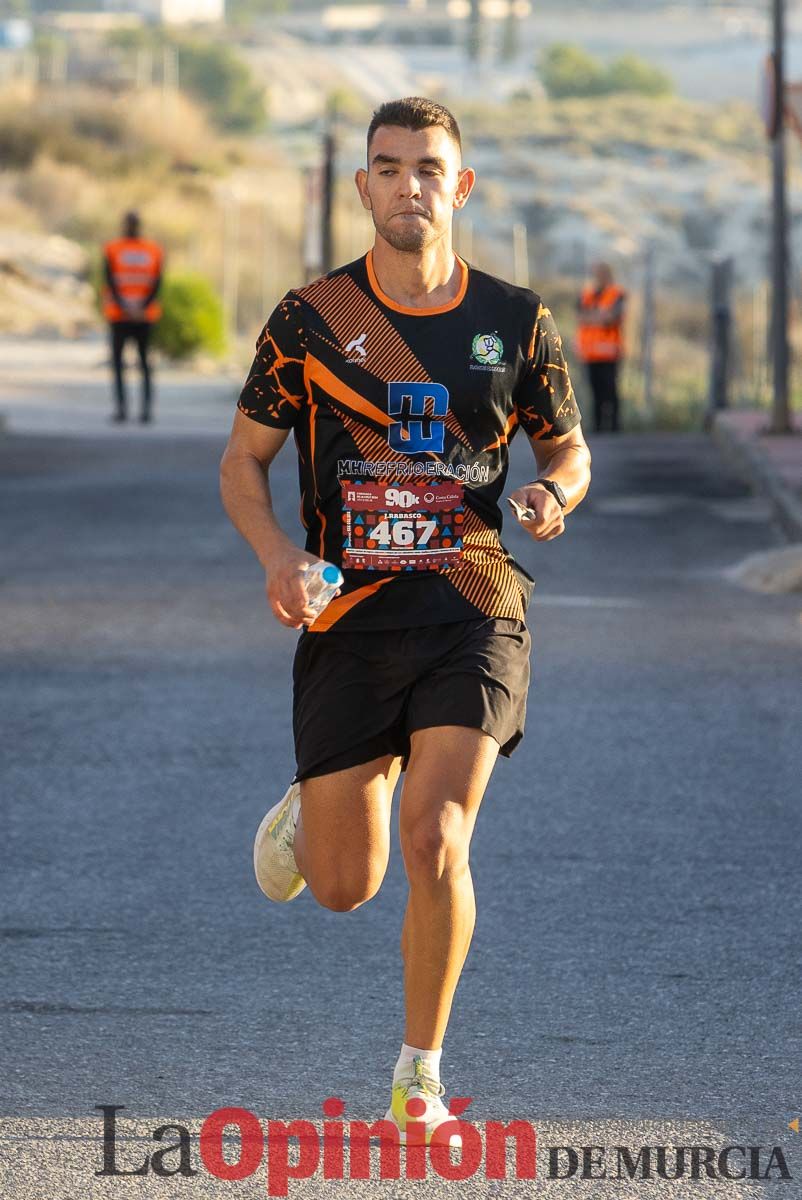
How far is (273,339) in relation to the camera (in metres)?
4.54

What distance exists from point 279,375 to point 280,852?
103 centimetres

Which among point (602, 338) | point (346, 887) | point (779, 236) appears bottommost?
point (346, 887)

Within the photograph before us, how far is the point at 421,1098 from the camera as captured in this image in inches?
A: 168

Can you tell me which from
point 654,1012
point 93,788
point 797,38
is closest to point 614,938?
point 654,1012

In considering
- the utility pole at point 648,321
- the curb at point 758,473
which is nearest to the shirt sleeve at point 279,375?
the curb at point 758,473

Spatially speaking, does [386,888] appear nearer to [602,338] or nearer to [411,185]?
[411,185]

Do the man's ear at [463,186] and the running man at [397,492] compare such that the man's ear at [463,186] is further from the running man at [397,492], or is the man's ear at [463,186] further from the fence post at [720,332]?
the fence post at [720,332]

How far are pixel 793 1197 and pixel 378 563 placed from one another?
143 centimetres

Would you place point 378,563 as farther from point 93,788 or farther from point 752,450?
point 752,450

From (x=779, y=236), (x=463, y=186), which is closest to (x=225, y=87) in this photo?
(x=779, y=236)

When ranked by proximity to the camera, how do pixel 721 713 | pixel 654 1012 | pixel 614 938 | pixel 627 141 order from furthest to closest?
pixel 627 141, pixel 721 713, pixel 614 938, pixel 654 1012

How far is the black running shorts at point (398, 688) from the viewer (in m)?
4.43

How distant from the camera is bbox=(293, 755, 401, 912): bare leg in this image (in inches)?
177

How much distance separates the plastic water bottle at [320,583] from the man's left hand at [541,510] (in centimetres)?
40
